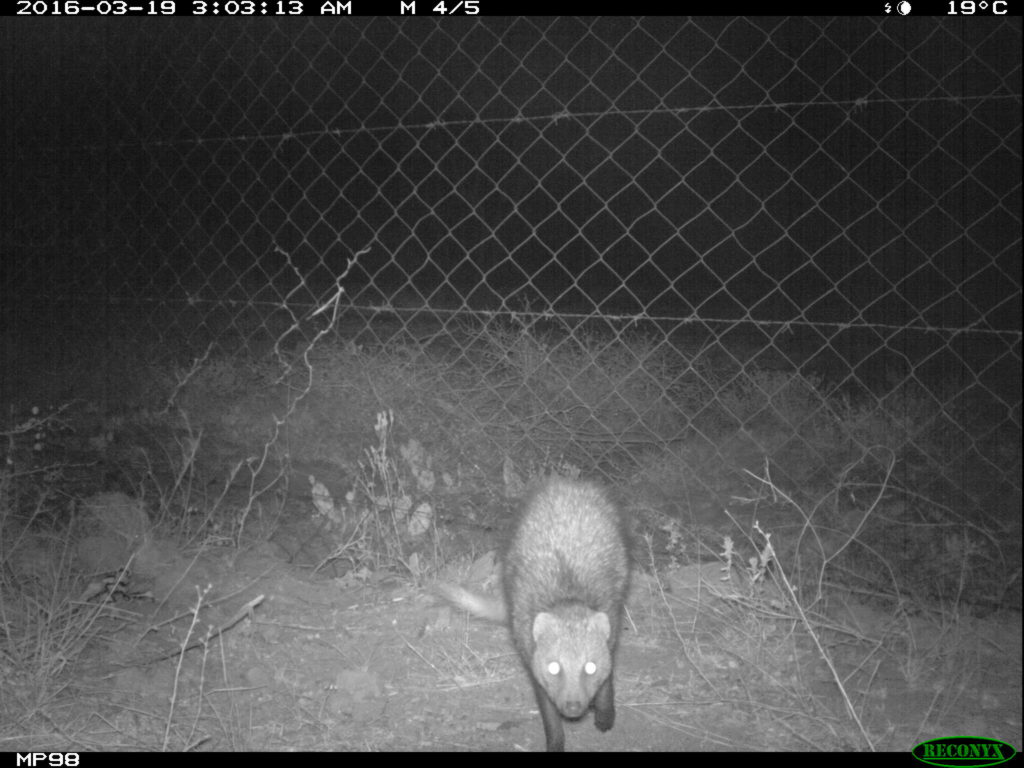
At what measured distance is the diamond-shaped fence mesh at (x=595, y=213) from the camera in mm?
3920

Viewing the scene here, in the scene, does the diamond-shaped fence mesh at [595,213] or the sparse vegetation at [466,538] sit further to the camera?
the diamond-shaped fence mesh at [595,213]

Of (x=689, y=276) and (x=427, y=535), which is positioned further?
(x=689, y=276)

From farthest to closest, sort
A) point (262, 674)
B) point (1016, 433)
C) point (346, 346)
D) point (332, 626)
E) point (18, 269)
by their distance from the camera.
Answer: point (18, 269) → point (346, 346) → point (1016, 433) → point (332, 626) → point (262, 674)

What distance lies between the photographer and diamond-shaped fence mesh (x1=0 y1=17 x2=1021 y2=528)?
12.9 ft

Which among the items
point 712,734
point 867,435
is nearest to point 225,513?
point 712,734

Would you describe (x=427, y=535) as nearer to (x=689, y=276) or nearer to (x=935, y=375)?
(x=935, y=375)

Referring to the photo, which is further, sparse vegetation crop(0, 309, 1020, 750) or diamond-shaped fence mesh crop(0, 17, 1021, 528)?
diamond-shaped fence mesh crop(0, 17, 1021, 528)

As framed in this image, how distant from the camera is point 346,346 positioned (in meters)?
5.47

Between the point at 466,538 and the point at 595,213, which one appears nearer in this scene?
the point at 466,538

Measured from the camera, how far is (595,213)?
19.9 feet

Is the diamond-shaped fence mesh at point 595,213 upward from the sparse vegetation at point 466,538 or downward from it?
upward

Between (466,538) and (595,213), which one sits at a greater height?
(595,213)

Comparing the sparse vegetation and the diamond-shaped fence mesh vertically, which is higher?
the diamond-shaped fence mesh

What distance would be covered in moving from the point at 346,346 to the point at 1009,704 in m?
3.71
